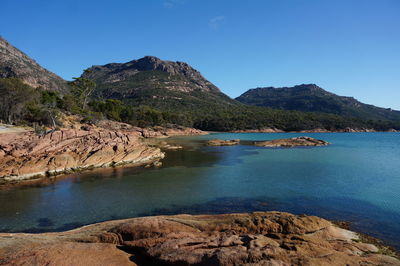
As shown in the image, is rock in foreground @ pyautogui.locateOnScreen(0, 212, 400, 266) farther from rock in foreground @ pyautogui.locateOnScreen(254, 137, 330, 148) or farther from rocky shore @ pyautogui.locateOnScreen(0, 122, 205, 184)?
rock in foreground @ pyautogui.locateOnScreen(254, 137, 330, 148)

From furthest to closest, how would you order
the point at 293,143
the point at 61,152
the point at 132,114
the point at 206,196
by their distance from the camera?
the point at 132,114 < the point at 293,143 < the point at 61,152 < the point at 206,196

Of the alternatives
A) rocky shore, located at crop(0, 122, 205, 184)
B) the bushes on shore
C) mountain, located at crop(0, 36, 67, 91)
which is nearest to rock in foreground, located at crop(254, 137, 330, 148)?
rocky shore, located at crop(0, 122, 205, 184)

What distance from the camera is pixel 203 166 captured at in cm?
3397

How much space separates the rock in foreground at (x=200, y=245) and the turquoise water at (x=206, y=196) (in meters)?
5.50

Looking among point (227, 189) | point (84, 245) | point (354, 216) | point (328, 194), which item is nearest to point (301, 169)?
point (328, 194)

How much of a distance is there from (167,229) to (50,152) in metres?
25.3

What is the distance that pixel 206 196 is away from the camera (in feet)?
65.5

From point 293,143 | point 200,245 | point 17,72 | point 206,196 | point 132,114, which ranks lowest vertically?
point 206,196

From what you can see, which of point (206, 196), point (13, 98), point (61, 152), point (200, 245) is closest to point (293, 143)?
point (206, 196)

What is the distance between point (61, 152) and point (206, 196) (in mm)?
20395

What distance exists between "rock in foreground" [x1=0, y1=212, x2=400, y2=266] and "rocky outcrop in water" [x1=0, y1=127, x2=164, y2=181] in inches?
787

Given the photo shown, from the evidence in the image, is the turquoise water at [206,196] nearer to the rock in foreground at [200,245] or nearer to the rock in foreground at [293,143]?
the rock in foreground at [200,245]

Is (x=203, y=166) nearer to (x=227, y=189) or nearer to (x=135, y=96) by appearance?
(x=227, y=189)

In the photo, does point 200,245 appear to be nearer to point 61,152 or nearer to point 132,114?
point 61,152
